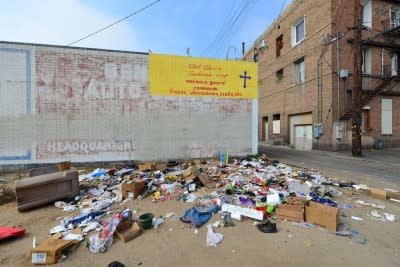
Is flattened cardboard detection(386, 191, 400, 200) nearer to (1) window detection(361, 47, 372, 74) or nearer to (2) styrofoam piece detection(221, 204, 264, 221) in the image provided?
(2) styrofoam piece detection(221, 204, 264, 221)

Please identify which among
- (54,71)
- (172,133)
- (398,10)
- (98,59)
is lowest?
(172,133)

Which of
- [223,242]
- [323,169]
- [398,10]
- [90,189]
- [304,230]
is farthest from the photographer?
[398,10]

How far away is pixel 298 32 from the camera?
16.5 metres

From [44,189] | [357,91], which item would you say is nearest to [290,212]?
[44,189]

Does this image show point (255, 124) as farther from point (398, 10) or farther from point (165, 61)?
point (398, 10)

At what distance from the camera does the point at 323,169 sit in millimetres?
7914

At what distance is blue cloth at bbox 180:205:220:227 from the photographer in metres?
3.53

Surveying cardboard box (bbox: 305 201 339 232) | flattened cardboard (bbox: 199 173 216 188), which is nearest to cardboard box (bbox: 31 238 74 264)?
flattened cardboard (bbox: 199 173 216 188)

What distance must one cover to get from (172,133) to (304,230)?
6.82 meters

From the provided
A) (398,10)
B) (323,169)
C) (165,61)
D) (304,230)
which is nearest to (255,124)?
(323,169)

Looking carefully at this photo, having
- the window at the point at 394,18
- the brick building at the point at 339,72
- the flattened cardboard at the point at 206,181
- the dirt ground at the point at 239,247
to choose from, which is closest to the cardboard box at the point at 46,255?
the dirt ground at the point at 239,247

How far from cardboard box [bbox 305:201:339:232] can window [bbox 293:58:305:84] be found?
49.1 ft

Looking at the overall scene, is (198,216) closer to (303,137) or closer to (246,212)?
(246,212)

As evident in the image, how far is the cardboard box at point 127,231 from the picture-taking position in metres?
3.07
